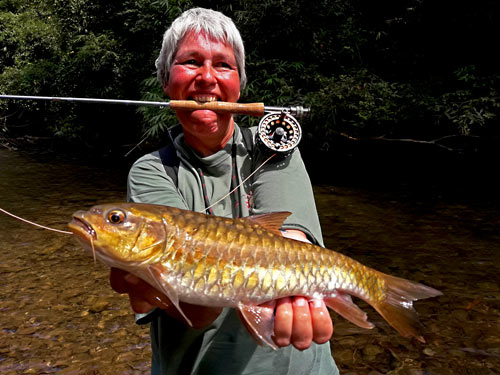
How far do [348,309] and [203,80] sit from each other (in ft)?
4.10

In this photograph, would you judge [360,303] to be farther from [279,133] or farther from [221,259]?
[221,259]

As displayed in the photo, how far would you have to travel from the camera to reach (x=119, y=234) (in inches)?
66.0

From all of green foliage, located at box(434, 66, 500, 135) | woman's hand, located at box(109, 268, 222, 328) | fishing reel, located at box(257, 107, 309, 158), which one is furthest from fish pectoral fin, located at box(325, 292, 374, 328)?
green foliage, located at box(434, 66, 500, 135)

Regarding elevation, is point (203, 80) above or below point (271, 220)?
above

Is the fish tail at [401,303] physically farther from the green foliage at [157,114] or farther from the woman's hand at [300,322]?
the green foliage at [157,114]

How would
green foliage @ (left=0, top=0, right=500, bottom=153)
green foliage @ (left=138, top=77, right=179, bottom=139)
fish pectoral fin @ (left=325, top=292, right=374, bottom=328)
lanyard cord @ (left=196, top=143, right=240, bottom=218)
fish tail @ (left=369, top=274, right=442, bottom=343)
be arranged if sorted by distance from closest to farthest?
fish pectoral fin @ (left=325, top=292, right=374, bottom=328)
fish tail @ (left=369, top=274, right=442, bottom=343)
lanyard cord @ (left=196, top=143, right=240, bottom=218)
green foliage @ (left=0, top=0, right=500, bottom=153)
green foliage @ (left=138, top=77, right=179, bottom=139)

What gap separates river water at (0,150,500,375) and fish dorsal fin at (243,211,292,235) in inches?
102

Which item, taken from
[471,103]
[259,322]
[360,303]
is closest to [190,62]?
[259,322]

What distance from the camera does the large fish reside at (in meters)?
1.67

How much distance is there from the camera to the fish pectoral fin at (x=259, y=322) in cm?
167

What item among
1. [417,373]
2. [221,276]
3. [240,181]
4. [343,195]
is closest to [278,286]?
[221,276]

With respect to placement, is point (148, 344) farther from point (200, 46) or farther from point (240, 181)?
point (200, 46)

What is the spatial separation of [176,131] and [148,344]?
2.62 metres

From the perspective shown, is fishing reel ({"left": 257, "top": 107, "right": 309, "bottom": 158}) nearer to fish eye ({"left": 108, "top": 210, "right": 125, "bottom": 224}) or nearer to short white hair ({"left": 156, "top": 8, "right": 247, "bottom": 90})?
short white hair ({"left": 156, "top": 8, "right": 247, "bottom": 90})
